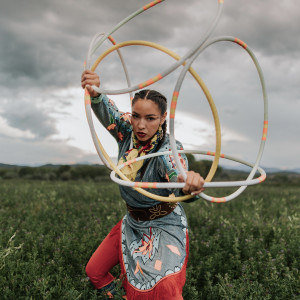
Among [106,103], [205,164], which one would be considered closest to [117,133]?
A: [106,103]

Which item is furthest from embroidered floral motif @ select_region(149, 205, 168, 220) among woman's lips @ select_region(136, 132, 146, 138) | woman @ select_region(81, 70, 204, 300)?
woman's lips @ select_region(136, 132, 146, 138)

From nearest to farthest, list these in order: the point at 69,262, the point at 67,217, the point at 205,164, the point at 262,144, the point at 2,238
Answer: the point at 262,144 → the point at 69,262 → the point at 2,238 → the point at 67,217 → the point at 205,164

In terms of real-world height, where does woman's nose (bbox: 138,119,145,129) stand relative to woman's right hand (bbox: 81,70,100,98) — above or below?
below

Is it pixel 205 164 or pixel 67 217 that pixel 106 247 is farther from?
pixel 205 164

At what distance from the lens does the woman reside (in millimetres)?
2848

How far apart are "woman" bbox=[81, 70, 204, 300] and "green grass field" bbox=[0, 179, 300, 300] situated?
0.57m

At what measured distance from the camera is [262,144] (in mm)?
3238

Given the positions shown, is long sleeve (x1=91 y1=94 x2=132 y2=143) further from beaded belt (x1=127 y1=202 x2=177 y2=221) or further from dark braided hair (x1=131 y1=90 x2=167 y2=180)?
beaded belt (x1=127 y1=202 x2=177 y2=221)

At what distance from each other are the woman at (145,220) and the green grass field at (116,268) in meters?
0.57

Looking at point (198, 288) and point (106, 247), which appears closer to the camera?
point (106, 247)

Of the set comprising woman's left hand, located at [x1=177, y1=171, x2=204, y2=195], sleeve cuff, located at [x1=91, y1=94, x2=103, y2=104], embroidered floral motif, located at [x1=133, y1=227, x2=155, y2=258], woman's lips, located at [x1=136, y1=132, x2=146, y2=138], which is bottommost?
embroidered floral motif, located at [x1=133, y1=227, x2=155, y2=258]

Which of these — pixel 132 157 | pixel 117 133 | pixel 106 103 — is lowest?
pixel 132 157

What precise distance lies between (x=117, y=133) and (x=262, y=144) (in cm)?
148

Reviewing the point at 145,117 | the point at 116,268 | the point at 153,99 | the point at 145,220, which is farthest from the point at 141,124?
the point at 116,268
